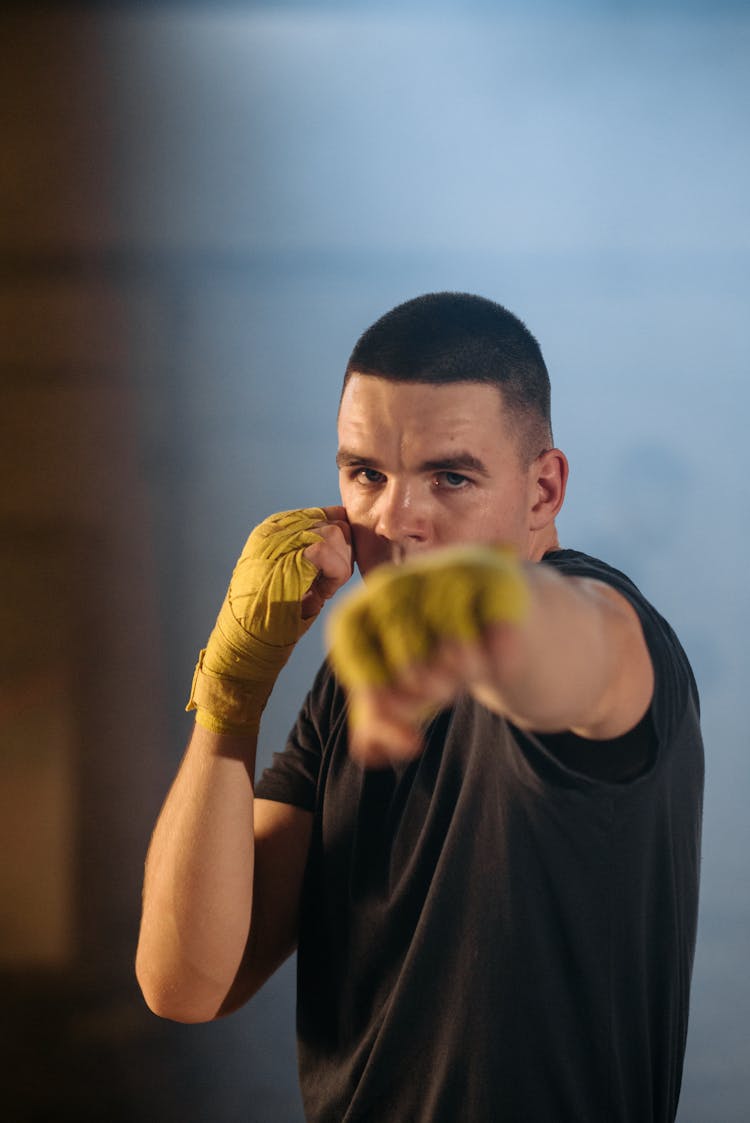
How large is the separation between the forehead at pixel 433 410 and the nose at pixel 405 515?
5 cm

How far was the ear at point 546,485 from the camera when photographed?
90cm

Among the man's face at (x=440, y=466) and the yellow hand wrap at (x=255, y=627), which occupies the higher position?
the man's face at (x=440, y=466)

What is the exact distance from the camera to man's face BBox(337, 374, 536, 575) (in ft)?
2.79

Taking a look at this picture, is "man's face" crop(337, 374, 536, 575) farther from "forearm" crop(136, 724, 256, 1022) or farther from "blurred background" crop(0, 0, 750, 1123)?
"blurred background" crop(0, 0, 750, 1123)

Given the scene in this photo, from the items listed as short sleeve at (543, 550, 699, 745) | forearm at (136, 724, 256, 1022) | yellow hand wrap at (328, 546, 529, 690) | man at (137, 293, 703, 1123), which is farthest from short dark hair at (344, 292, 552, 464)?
yellow hand wrap at (328, 546, 529, 690)

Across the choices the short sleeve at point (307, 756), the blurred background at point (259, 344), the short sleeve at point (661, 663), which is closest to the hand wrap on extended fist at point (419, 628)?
the short sleeve at point (661, 663)

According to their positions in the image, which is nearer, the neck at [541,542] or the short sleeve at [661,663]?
the short sleeve at [661,663]

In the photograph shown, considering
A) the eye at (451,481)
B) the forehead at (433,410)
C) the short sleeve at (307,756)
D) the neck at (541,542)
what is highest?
the forehead at (433,410)

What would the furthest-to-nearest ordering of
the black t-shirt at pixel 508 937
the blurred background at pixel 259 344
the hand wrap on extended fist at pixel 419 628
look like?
the blurred background at pixel 259 344
the black t-shirt at pixel 508 937
the hand wrap on extended fist at pixel 419 628

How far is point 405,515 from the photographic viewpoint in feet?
2.82

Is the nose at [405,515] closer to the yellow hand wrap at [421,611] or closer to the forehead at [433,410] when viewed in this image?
the forehead at [433,410]

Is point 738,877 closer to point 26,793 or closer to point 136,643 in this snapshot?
point 136,643

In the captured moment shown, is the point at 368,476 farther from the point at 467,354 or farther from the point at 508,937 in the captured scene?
the point at 508,937

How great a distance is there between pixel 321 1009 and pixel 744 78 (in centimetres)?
128
